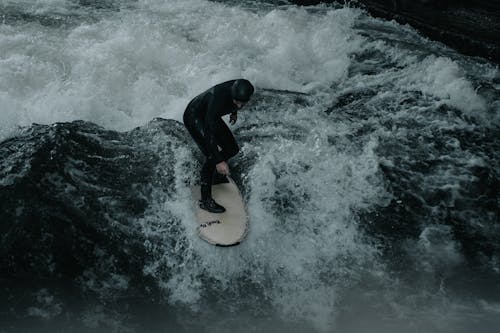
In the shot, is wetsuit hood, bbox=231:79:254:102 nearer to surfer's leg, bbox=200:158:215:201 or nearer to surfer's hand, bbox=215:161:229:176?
surfer's hand, bbox=215:161:229:176

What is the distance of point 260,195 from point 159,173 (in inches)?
56.7

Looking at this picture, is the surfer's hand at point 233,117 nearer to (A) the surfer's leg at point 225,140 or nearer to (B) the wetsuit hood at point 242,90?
(A) the surfer's leg at point 225,140

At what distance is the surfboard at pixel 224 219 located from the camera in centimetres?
518

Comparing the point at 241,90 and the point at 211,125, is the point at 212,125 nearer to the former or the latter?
the point at 211,125

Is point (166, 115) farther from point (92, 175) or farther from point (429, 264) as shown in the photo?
point (429, 264)

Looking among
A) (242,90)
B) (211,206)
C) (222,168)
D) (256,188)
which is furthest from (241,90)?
(256,188)

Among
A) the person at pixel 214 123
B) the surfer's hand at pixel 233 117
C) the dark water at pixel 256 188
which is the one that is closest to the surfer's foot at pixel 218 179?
the person at pixel 214 123

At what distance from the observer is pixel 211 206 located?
554 cm

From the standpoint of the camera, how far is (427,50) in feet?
32.1

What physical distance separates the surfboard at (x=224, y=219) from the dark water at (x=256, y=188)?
18 cm

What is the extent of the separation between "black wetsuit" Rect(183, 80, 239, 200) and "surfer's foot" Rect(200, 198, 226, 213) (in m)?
0.06

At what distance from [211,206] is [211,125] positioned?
110 cm

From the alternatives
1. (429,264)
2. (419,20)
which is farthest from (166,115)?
(419,20)

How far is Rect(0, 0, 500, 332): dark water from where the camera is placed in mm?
5000
